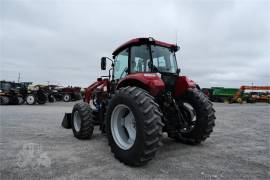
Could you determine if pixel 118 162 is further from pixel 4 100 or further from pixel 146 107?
pixel 4 100

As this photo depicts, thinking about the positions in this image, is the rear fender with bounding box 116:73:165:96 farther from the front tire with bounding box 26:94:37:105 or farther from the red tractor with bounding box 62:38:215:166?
the front tire with bounding box 26:94:37:105

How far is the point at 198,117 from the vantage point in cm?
479

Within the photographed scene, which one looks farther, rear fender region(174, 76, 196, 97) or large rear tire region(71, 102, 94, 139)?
large rear tire region(71, 102, 94, 139)

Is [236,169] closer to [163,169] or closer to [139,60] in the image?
[163,169]

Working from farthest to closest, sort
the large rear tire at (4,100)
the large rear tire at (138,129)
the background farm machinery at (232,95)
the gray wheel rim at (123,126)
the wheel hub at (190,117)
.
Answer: the background farm machinery at (232,95) → the large rear tire at (4,100) → the wheel hub at (190,117) → the gray wheel rim at (123,126) → the large rear tire at (138,129)

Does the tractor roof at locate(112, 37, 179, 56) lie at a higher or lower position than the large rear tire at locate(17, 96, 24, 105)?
higher

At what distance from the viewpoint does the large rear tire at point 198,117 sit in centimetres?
471

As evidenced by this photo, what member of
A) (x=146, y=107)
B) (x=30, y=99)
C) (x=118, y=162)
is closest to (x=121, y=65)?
(x=146, y=107)

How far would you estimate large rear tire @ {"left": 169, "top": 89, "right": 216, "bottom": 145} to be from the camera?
4.71 m

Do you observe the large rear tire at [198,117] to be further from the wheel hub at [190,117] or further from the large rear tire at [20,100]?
the large rear tire at [20,100]

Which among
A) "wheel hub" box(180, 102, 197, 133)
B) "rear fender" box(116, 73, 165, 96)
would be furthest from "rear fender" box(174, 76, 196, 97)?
"rear fender" box(116, 73, 165, 96)

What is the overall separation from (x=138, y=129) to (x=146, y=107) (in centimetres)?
36

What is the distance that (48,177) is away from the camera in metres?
3.08

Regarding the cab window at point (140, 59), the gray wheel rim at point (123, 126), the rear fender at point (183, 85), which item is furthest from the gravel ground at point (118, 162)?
the cab window at point (140, 59)
